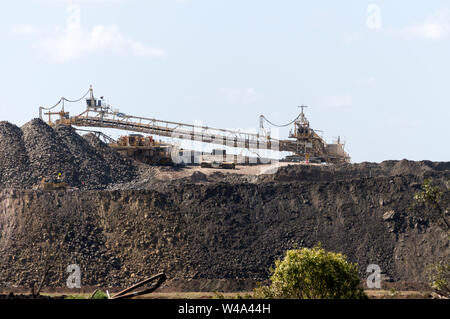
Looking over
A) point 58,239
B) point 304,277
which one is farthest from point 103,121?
point 304,277

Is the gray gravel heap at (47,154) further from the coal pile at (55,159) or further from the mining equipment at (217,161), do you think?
the mining equipment at (217,161)

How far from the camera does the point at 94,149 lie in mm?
82562

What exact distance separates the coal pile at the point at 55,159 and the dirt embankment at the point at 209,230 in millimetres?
8197

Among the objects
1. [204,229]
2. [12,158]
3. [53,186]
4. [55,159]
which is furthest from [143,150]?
[204,229]

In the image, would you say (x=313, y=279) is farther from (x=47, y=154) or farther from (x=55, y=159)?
(x=47, y=154)

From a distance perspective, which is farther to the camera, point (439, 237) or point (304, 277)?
point (439, 237)

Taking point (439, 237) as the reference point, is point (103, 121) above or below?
above

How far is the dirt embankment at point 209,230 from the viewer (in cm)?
6081

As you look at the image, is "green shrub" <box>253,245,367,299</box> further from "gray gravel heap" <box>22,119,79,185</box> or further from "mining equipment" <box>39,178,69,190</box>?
"gray gravel heap" <box>22,119,79,185</box>

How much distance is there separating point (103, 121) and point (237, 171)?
55.8ft

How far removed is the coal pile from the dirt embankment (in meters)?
8.20

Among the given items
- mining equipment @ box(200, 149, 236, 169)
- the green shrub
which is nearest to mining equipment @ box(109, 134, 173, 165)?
mining equipment @ box(200, 149, 236, 169)

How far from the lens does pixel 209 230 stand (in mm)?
65188
